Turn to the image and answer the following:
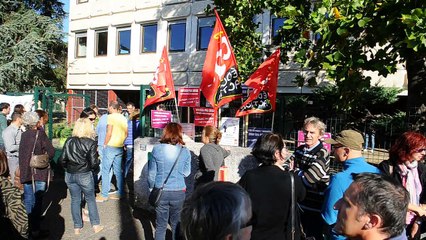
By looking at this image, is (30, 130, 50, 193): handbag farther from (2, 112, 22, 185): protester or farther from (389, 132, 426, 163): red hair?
(389, 132, 426, 163): red hair

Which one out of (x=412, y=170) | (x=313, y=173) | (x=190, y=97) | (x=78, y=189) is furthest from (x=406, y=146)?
(x=190, y=97)

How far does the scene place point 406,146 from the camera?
3.23 meters

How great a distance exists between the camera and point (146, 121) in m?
6.75

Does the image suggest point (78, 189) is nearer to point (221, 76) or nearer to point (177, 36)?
point (221, 76)

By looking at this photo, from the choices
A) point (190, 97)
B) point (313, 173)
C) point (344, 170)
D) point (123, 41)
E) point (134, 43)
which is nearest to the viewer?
point (344, 170)

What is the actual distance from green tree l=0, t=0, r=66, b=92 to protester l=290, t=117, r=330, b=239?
1931cm

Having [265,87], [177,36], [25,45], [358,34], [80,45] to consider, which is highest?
[80,45]

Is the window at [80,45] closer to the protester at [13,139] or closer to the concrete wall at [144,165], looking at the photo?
the protester at [13,139]

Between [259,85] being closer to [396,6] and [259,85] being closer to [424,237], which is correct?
[396,6]

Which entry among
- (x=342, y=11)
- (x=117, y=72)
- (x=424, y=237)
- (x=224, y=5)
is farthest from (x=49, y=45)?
(x=424, y=237)

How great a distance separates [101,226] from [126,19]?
49.3ft

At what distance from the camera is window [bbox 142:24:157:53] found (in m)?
17.6

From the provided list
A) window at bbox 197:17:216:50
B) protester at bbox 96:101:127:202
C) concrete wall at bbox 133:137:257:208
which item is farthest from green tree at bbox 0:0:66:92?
concrete wall at bbox 133:137:257:208

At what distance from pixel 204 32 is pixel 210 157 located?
1239cm
